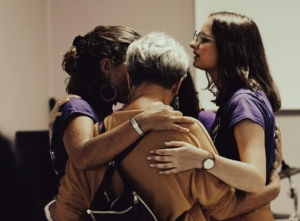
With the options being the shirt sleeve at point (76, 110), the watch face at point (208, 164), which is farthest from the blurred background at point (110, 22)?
the watch face at point (208, 164)

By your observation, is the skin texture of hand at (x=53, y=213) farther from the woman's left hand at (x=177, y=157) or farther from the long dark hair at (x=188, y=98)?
the long dark hair at (x=188, y=98)

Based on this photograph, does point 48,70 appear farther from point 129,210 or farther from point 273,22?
point 129,210

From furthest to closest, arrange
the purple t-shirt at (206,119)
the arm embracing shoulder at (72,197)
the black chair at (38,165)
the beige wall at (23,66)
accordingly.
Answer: the black chair at (38,165)
the beige wall at (23,66)
the purple t-shirt at (206,119)
the arm embracing shoulder at (72,197)

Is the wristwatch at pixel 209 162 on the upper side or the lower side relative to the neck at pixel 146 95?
lower

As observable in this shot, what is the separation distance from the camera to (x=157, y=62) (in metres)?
1.35

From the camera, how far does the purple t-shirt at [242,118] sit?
59.6 inches

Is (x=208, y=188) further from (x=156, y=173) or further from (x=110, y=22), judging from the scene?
(x=110, y=22)

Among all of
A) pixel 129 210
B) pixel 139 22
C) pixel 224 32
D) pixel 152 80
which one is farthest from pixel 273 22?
pixel 129 210

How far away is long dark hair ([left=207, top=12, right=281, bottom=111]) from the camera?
5.56ft

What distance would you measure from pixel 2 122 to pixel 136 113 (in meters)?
1.58

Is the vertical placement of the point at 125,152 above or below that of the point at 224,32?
below

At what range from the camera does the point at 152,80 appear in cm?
136

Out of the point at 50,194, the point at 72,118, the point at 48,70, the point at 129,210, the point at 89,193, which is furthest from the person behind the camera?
the point at 48,70

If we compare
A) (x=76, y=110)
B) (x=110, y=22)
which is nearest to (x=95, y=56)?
(x=76, y=110)
